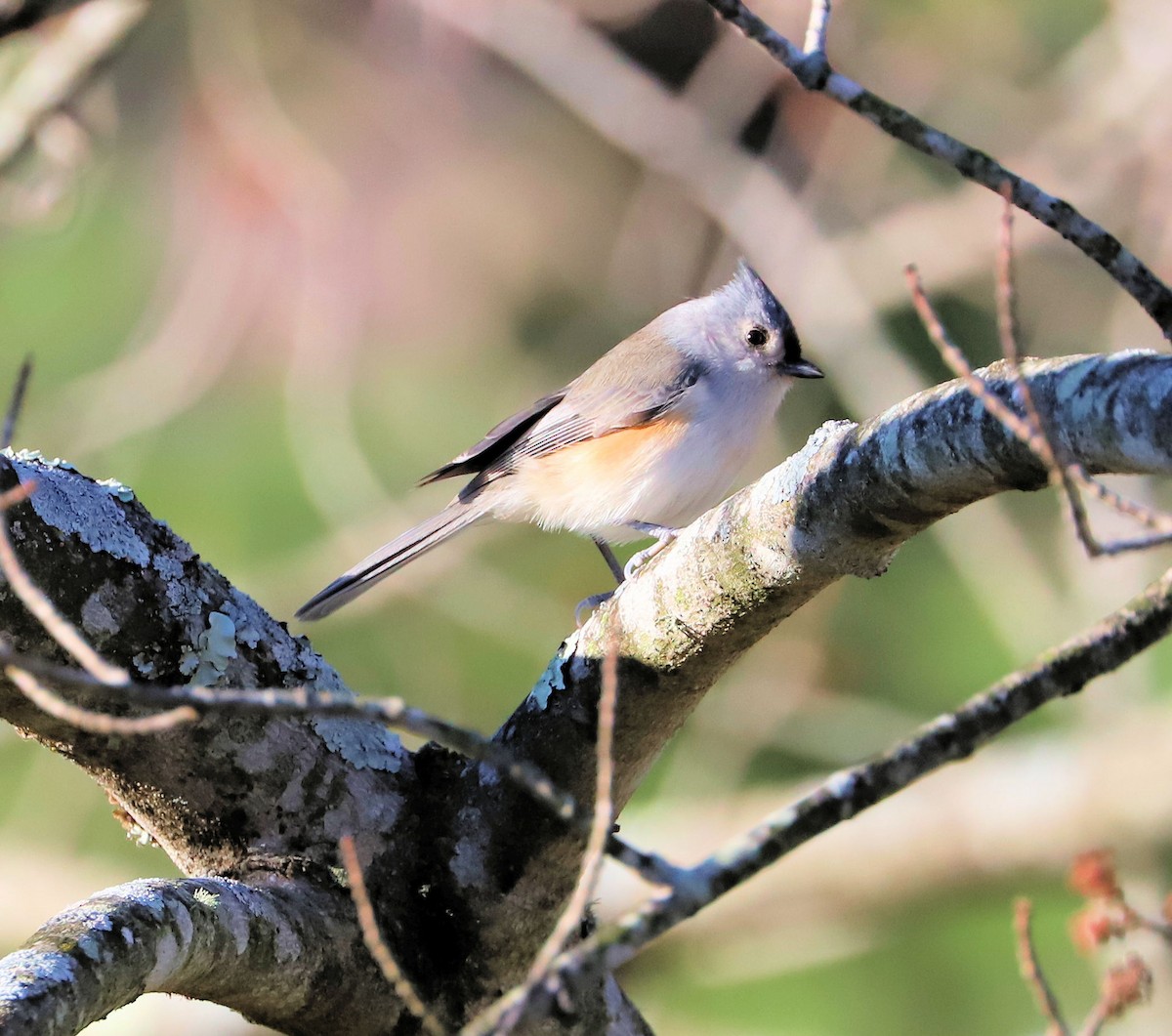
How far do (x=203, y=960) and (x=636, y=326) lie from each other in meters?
6.17

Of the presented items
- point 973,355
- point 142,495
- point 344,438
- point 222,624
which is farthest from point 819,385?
point 222,624

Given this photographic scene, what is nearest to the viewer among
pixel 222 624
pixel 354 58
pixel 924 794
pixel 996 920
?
pixel 222 624

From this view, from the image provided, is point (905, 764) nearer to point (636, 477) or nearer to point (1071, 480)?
point (1071, 480)

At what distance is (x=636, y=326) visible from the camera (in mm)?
7816

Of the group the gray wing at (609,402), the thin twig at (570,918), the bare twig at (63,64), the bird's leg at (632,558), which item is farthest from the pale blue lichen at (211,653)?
the bare twig at (63,64)

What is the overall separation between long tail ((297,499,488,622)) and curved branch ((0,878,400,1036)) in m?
1.40

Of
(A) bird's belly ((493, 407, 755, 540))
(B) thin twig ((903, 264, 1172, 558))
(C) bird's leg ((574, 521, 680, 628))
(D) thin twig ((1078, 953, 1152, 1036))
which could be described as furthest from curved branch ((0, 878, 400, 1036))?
(A) bird's belly ((493, 407, 755, 540))

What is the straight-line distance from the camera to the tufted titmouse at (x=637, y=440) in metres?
3.81

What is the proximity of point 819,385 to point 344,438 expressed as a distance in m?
2.53

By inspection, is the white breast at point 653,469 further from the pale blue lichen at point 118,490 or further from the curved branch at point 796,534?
the pale blue lichen at point 118,490

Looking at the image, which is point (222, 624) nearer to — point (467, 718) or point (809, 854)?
point (809, 854)

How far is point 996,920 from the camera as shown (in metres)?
6.66

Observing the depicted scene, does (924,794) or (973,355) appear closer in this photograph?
(924,794)

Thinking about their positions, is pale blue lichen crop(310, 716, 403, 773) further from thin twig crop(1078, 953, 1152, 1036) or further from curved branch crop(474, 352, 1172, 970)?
thin twig crop(1078, 953, 1152, 1036)
